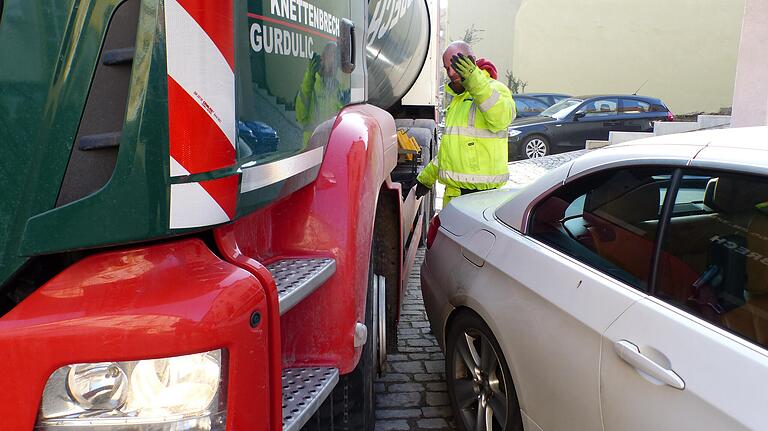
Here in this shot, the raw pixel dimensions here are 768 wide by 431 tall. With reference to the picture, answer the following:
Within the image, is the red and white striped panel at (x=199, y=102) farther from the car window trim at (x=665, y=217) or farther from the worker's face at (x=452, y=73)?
the worker's face at (x=452, y=73)

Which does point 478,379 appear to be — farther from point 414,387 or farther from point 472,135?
point 472,135

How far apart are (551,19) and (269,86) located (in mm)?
25503

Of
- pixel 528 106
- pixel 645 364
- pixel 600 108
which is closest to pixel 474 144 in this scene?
pixel 645 364

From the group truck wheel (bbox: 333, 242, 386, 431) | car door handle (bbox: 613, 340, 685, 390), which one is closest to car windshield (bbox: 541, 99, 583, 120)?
truck wheel (bbox: 333, 242, 386, 431)

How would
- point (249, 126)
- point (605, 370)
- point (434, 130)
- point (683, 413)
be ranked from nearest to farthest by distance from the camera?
point (249, 126), point (683, 413), point (605, 370), point (434, 130)

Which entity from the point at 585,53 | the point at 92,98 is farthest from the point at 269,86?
the point at 585,53

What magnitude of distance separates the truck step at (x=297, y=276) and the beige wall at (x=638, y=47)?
25112mm

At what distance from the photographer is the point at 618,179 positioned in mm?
2383

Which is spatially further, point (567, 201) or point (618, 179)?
point (567, 201)

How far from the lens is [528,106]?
18.2 metres

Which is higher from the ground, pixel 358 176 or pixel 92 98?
pixel 92 98

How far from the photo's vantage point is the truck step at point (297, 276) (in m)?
1.69

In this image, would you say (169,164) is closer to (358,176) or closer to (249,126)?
(249,126)

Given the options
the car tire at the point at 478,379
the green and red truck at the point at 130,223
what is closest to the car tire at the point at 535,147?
the car tire at the point at 478,379
